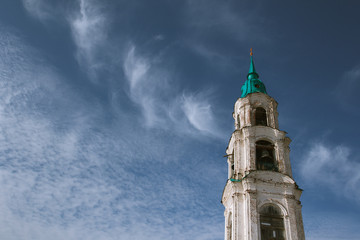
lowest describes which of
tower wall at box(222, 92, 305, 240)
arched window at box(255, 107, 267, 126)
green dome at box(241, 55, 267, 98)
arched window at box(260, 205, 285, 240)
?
arched window at box(260, 205, 285, 240)

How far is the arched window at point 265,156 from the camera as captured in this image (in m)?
24.6

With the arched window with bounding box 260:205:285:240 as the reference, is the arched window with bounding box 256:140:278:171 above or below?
above

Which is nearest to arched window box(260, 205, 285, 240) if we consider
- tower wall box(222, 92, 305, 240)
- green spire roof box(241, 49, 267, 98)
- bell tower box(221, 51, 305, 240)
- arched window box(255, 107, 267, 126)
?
bell tower box(221, 51, 305, 240)

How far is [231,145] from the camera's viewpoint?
A: 27281 millimetres

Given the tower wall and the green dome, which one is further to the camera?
the green dome

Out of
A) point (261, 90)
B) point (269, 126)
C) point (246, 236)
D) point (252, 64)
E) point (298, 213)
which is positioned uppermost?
point (252, 64)

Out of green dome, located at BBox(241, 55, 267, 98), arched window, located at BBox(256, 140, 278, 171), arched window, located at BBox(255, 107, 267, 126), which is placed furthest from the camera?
green dome, located at BBox(241, 55, 267, 98)

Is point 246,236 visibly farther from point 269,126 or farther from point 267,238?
point 269,126

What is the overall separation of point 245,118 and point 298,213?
8.54 metres

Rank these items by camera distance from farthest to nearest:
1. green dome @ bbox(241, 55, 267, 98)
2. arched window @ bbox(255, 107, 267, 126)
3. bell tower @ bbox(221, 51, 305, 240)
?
green dome @ bbox(241, 55, 267, 98)
arched window @ bbox(255, 107, 267, 126)
bell tower @ bbox(221, 51, 305, 240)

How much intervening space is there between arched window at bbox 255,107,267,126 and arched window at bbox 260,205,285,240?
8.32 meters

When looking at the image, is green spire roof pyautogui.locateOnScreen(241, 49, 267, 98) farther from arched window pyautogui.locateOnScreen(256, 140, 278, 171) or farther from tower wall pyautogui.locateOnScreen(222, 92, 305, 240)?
arched window pyautogui.locateOnScreen(256, 140, 278, 171)

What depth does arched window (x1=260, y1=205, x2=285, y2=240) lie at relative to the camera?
20703 millimetres

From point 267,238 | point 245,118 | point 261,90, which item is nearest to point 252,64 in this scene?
point 261,90
